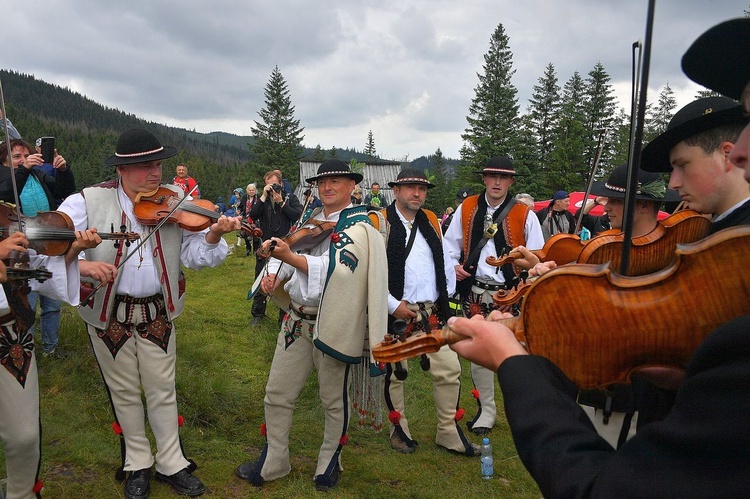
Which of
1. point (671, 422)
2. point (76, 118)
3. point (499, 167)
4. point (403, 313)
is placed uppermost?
point (76, 118)

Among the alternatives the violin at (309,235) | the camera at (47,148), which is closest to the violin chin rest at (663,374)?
the violin at (309,235)

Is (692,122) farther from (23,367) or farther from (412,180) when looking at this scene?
(23,367)

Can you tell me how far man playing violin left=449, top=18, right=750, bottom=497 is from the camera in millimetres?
777

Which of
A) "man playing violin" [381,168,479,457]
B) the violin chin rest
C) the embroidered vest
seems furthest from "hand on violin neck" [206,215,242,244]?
the violin chin rest

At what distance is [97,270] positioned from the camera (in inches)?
114

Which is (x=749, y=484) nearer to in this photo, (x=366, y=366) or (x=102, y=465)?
(x=366, y=366)

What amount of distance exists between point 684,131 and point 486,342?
4.17 feet

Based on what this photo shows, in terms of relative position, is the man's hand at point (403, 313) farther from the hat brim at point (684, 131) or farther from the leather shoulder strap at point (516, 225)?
the hat brim at point (684, 131)

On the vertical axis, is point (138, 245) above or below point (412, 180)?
below

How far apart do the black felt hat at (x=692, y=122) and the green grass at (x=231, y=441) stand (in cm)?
280

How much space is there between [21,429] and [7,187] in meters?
2.18

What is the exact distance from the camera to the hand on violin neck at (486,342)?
119 centimetres

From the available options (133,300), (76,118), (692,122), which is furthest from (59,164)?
(76,118)

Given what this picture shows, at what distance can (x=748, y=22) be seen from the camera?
109cm
